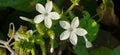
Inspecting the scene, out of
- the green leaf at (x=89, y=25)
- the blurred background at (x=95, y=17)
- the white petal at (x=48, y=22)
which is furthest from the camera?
the blurred background at (x=95, y=17)

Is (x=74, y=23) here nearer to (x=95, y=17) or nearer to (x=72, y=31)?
(x=72, y=31)

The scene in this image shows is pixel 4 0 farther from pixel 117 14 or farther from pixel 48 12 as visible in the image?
pixel 117 14

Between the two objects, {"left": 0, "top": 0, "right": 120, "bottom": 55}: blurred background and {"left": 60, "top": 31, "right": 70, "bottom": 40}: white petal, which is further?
{"left": 0, "top": 0, "right": 120, "bottom": 55}: blurred background

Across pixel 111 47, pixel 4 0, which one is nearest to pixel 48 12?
pixel 4 0

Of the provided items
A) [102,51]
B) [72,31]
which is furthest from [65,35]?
[102,51]

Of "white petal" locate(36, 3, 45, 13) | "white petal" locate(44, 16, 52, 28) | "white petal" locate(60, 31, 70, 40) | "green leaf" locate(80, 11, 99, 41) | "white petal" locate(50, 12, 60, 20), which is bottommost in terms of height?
"green leaf" locate(80, 11, 99, 41)

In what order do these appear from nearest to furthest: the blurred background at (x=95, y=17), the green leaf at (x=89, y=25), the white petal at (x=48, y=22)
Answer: the white petal at (x=48, y=22) < the green leaf at (x=89, y=25) < the blurred background at (x=95, y=17)

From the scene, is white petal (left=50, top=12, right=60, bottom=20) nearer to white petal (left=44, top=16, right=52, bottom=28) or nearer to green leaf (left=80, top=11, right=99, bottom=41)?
white petal (left=44, top=16, right=52, bottom=28)

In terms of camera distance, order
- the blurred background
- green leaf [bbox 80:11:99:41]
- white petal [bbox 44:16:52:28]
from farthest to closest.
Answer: the blurred background
green leaf [bbox 80:11:99:41]
white petal [bbox 44:16:52:28]

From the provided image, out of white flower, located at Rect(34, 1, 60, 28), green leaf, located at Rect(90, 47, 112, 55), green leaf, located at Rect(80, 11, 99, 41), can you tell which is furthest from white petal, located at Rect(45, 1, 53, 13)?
green leaf, located at Rect(90, 47, 112, 55)

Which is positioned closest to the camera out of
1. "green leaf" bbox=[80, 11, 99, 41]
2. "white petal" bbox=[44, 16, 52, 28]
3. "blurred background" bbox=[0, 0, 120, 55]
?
"white petal" bbox=[44, 16, 52, 28]

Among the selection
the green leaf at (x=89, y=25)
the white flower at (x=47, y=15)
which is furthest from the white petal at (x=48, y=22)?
the green leaf at (x=89, y=25)

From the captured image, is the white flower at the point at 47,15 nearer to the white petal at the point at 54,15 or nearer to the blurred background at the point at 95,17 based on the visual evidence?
the white petal at the point at 54,15

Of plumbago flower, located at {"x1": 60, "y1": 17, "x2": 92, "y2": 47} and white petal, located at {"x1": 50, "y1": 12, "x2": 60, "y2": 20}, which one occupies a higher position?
white petal, located at {"x1": 50, "y1": 12, "x2": 60, "y2": 20}
